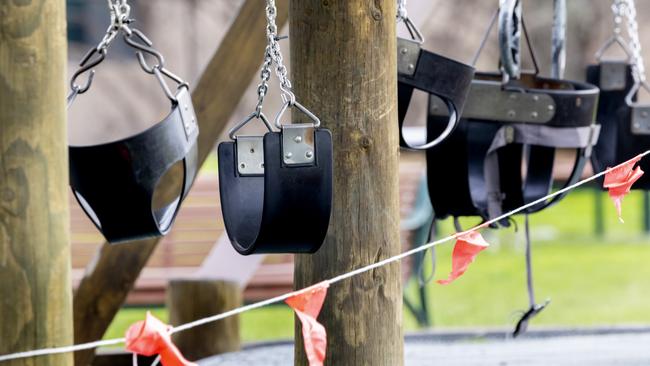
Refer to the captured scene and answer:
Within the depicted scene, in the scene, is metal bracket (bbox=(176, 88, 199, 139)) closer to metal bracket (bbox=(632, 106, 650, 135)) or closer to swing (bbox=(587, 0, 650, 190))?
swing (bbox=(587, 0, 650, 190))

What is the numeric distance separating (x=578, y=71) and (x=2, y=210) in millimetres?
11974

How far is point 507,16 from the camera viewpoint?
3.34m

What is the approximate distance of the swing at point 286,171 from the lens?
86.7 inches

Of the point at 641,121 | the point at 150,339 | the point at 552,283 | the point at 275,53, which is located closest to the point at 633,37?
the point at 641,121

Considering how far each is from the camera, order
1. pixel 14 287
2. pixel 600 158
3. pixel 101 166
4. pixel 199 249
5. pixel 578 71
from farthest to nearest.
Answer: pixel 578 71 < pixel 199 249 < pixel 600 158 < pixel 101 166 < pixel 14 287

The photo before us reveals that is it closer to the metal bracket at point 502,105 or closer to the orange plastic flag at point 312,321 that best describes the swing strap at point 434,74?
the metal bracket at point 502,105

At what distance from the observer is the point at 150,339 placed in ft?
6.53

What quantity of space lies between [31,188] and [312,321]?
0.56 m

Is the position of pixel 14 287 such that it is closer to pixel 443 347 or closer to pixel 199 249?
pixel 443 347

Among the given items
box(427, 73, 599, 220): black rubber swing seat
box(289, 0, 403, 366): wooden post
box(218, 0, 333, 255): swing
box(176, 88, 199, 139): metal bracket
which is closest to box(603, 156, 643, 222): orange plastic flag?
box(427, 73, 599, 220): black rubber swing seat

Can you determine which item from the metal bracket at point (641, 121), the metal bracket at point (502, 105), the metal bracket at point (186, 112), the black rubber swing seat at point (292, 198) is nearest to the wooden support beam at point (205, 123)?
the metal bracket at point (502, 105)

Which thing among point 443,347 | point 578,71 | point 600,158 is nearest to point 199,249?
point 443,347

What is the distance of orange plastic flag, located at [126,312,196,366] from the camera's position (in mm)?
1977

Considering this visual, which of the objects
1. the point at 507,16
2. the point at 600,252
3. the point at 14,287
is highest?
the point at 507,16
